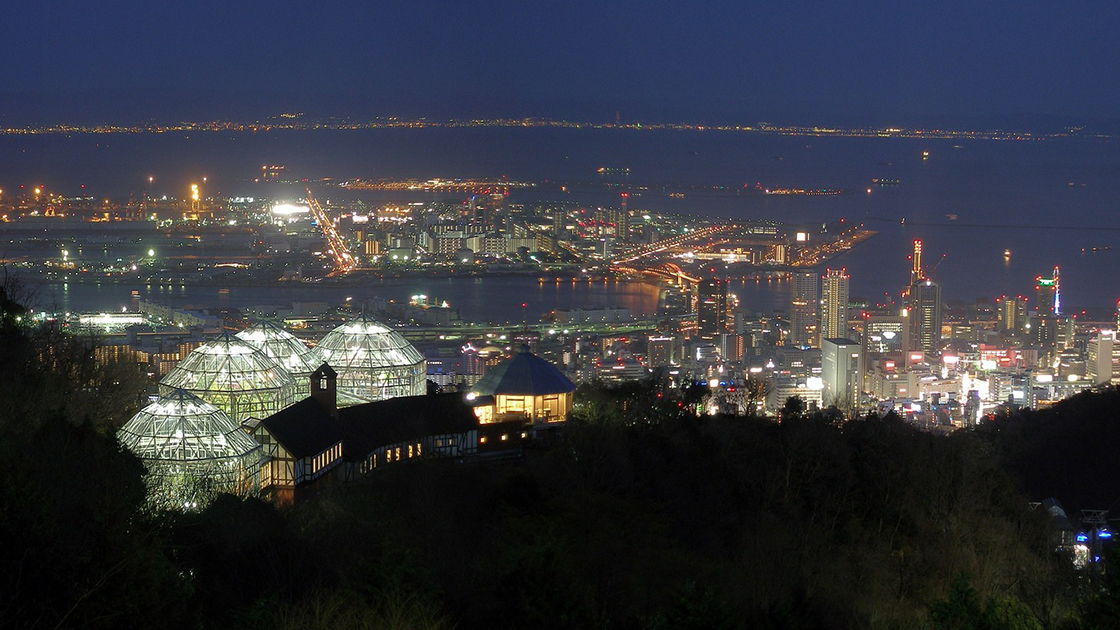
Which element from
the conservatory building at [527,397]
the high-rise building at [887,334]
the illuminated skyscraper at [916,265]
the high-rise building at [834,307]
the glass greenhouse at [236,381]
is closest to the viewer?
the glass greenhouse at [236,381]

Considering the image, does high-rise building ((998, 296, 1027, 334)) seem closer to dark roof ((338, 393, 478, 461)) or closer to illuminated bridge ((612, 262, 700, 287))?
illuminated bridge ((612, 262, 700, 287))

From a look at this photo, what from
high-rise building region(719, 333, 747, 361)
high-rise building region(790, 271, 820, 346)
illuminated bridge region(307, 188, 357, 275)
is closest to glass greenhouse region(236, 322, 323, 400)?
high-rise building region(719, 333, 747, 361)

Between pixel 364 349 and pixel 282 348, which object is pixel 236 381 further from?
pixel 364 349

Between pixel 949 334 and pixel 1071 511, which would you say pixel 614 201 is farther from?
pixel 1071 511

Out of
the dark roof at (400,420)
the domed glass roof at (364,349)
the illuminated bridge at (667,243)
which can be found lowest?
the dark roof at (400,420)

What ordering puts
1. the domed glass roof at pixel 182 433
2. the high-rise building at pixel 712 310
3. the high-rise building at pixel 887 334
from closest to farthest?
the domed glass roof at pixel 182 433 < the high-rise building at pixel 712 310 < the high-rise building at pixel 887 334

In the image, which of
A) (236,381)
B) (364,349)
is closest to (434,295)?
(364,349)

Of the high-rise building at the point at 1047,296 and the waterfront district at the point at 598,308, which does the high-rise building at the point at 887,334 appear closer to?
the waterfront district at the point at 598,308

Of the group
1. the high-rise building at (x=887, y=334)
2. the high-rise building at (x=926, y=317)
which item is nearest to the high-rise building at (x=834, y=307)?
the high-rise building at (x=887, y=334)
